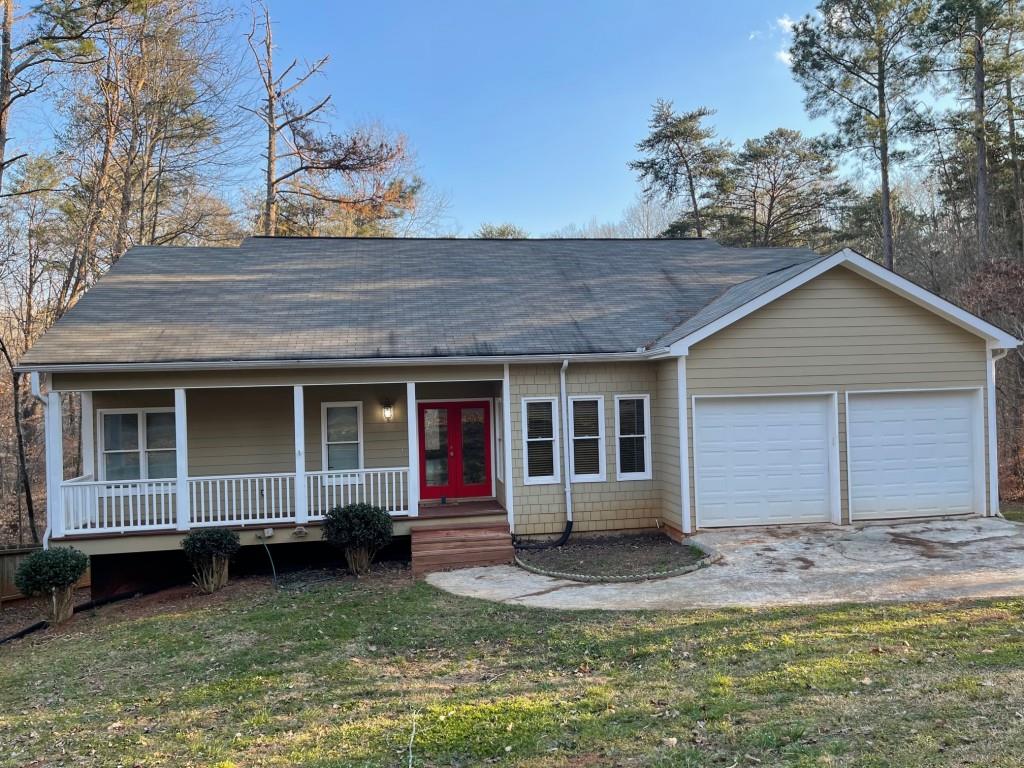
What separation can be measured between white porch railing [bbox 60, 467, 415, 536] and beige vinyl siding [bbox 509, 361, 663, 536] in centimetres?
192

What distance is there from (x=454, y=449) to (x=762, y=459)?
5.04 metres

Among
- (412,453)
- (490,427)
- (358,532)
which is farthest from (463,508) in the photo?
(358,532)

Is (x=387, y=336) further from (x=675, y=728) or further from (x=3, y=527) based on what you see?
(x=3, y=527)

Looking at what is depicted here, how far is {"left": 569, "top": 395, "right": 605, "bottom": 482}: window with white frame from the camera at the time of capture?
10930mm

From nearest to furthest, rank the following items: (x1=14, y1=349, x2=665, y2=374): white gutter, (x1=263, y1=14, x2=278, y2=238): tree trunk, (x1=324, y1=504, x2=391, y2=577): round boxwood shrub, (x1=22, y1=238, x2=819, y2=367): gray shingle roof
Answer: (x1=14, y1=349, x2=665, y2=374): white gutter < (x1=324, y1=504, x2=391, y2=577): round boxwood shrub < (x1=22, y1=238, x2=819, y2=367): gray shingle roof < (x1=263, y1=14, x2=278, y2=238): tree trunk

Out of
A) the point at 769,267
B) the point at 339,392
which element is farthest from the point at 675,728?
the point at 769,267

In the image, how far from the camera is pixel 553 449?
10.9 metres

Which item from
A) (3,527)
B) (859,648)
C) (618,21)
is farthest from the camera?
(618,21)

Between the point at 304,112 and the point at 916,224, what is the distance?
22.5 meters

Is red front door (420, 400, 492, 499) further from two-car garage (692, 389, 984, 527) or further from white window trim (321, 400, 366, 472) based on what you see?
two-car garage (692, 389, 984, 527)

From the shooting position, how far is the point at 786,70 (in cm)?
2239

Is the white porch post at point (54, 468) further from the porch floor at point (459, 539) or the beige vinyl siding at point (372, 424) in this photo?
the porch floor at point (459, 539)

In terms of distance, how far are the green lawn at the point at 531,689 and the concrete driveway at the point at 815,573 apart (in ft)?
1.72

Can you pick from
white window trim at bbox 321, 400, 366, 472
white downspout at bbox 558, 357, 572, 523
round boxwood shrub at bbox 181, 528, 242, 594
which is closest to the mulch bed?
round boxwood shrub at bbox 181, 528, 242, 594
